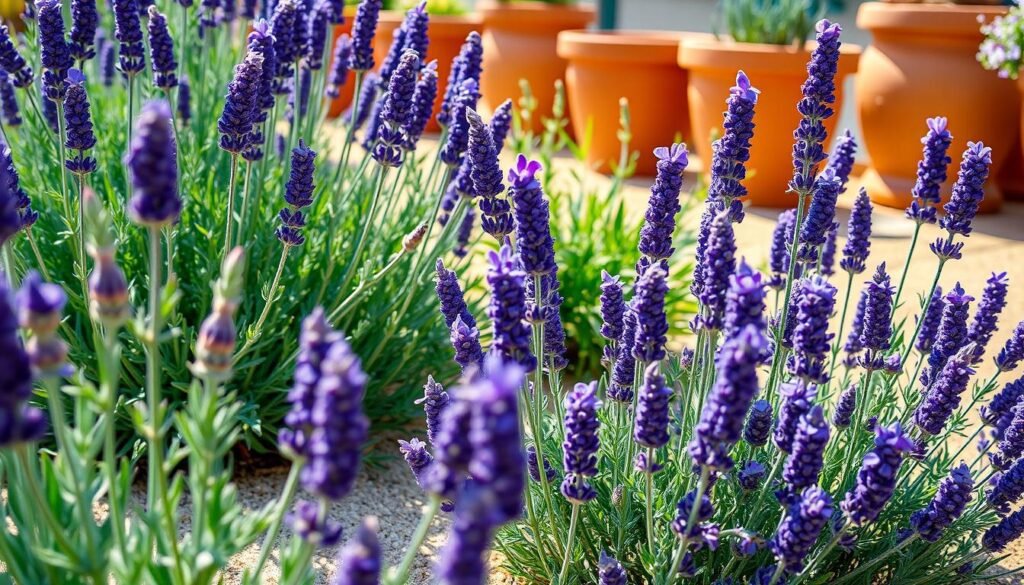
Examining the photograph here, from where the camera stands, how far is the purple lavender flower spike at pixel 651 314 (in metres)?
1.88

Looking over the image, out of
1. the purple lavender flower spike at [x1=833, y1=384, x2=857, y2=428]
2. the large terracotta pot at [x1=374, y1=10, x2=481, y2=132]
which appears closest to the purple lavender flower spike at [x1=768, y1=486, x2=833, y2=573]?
the purple lavender flower spike at [x1=833, y1=384, x2=857, y2=428]

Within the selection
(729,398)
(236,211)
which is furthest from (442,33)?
(729,398)

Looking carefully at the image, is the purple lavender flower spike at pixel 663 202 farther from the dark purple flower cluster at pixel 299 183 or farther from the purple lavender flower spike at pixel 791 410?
the dark purple flower cluster at pixel 299 183

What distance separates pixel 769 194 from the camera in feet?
22.7

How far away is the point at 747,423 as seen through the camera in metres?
2.22

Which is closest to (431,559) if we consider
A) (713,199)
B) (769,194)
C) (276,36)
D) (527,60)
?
(713,199)

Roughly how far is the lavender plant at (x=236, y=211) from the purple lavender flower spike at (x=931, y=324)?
136cm

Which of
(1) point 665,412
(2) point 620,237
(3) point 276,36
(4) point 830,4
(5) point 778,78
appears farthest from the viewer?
(4) point 830,4

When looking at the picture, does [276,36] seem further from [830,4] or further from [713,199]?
[830,4]

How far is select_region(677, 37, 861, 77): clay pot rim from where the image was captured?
21.4 feet

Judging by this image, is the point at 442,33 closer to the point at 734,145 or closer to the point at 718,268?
the point at 734,145

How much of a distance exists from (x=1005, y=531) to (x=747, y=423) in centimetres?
64

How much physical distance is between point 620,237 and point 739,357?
3.13m

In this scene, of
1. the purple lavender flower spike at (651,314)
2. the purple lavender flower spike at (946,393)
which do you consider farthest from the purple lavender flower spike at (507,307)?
the purple lavender flower spike at (946,393)
